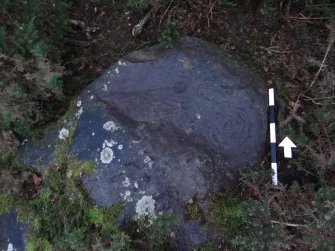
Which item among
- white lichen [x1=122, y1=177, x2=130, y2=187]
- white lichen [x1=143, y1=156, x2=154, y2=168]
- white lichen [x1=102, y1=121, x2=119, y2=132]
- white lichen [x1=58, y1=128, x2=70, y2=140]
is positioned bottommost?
white lichen [x1=122, y1=177, x2=130, y2=187]

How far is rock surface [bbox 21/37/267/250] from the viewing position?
178 inches

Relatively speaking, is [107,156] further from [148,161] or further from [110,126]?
[148,161]

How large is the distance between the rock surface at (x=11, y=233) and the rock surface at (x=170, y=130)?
2.45 feet

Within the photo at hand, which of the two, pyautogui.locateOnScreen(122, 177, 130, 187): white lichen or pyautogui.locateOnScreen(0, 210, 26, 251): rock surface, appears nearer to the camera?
pyautogui.locateOnScreen(122, 177, 130, 187): white lichen

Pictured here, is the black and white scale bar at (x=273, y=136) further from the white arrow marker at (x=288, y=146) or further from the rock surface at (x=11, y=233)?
the rock surface at (x=11, y=233)

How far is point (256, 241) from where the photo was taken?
13.4 feet

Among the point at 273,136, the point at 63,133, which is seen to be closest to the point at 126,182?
the point at 63,133

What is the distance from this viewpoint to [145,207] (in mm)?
4465

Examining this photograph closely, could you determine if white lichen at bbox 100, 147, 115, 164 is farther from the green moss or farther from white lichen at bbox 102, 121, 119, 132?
white lichen at bbox 102, 121, 119, 132

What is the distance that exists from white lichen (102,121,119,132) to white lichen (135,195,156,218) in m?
0.89

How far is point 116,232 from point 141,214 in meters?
0.34

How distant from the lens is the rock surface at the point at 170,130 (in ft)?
14.9

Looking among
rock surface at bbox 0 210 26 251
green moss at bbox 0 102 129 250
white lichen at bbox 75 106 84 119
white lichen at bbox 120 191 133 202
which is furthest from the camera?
white lichen at bbox 75 106 84 119

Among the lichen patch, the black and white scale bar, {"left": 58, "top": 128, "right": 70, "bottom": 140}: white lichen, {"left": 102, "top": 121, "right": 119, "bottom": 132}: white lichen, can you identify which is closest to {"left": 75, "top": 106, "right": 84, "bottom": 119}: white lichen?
{"left": 58, "top": 128, "right": 70, "bottom": 140}: white lichen
